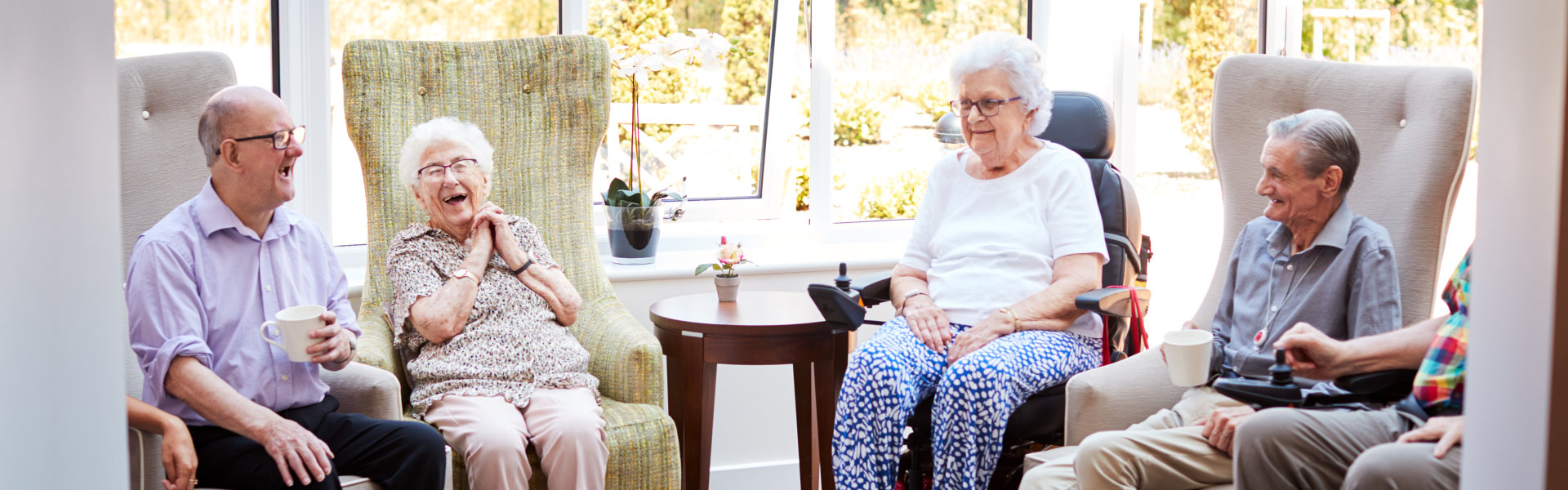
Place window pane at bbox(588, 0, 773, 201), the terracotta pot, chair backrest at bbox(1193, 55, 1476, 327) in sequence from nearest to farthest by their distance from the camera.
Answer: chair backrest at bbox(1193, 55, 1476, 327) → the terracotta pot → window pane at bbox(588, 0, 773, 201)

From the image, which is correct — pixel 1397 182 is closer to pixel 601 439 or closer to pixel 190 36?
pixel 601 439

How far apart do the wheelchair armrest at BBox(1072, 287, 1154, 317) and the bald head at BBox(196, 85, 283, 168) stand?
1.57m

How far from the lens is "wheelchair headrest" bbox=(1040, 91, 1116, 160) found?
8.64 ft

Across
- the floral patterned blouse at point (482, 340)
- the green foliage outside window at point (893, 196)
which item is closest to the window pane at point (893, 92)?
the green foliage outside window at point (893, 196)

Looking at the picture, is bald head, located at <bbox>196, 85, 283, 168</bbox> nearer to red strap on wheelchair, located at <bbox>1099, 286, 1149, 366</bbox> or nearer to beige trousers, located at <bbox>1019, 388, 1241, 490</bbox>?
beige trousers, located at <bbox>1019, 388, 1241, 490</bbox>

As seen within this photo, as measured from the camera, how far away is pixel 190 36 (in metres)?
3.02

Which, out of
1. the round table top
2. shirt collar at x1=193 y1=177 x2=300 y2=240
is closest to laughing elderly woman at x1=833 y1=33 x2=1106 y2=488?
the round table top

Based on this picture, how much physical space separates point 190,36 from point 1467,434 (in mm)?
3136

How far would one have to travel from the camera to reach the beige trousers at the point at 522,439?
2.13 meters

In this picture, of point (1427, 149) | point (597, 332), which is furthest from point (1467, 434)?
point (597, 332)

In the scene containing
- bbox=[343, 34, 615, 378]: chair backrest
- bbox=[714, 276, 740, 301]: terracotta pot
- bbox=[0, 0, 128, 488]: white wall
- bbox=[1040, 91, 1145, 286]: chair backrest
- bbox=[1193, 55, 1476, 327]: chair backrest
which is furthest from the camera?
bbox=[714, 276, 740, 301]: terracotta pot

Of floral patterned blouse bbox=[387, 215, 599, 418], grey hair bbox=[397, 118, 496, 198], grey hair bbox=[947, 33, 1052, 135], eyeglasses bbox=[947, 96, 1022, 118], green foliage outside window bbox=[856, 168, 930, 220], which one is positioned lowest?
floral patterned blouse bbox=[387, 215, 599, 418]

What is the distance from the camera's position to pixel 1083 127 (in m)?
2.64

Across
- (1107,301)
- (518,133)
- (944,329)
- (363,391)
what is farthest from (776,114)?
(363,391)
